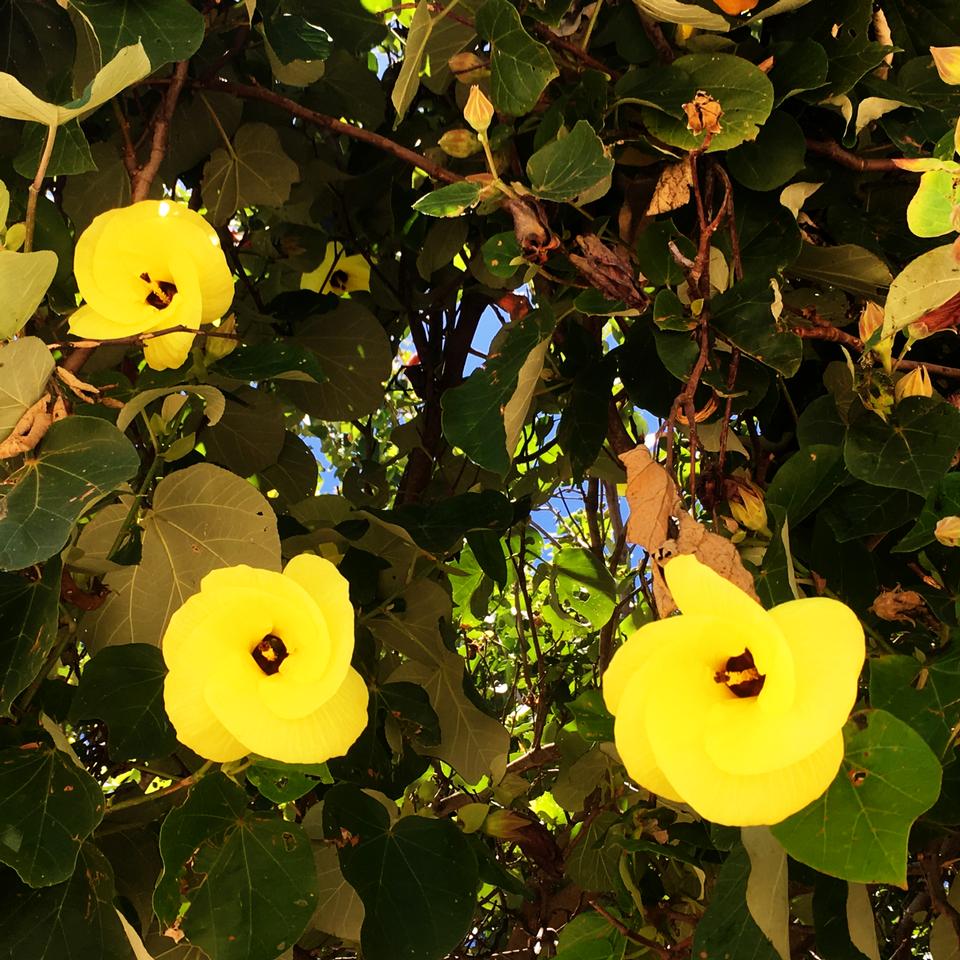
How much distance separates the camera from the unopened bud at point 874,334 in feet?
2.30

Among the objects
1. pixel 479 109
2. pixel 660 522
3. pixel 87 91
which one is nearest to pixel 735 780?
A: pixel 660 522

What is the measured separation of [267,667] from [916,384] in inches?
19.7

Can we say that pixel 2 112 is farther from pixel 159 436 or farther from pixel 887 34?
pixel 887 34

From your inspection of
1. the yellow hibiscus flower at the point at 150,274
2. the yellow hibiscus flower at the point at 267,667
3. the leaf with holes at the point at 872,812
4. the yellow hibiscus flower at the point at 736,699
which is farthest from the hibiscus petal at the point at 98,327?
the leaf with holes at the point at 872,812

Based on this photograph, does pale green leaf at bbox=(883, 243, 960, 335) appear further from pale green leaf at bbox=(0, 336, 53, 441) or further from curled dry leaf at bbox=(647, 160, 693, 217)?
pale green leaf at bbox=(0, 336, 53, 441)

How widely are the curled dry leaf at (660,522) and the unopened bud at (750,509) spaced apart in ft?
0.41

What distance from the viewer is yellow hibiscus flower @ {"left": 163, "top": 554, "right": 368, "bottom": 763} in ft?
1.86

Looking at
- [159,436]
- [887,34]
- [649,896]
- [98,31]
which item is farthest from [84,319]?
[649,896]

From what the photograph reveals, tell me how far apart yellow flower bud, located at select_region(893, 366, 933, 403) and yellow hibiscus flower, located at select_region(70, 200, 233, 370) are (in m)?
0.50

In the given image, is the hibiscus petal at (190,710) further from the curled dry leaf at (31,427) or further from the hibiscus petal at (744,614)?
the hibiscus petal at (744,614)

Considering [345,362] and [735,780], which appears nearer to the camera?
[735,780]

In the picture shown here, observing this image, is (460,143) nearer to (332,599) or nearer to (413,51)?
(413,51)

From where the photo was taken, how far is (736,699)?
18.8 inches

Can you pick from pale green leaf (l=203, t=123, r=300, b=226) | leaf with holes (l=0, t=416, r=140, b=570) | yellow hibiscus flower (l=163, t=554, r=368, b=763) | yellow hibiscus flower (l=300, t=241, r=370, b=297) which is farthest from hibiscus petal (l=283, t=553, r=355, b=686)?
yellow hibiscus flower (l=300, t=241, r=370, b=297)
